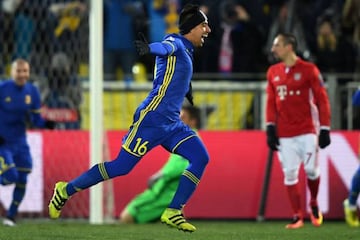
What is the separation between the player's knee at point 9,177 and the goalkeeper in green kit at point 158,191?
210 cm

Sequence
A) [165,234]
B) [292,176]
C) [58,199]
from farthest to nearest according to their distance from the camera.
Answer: [292,176] < [165,234] < [58,199]

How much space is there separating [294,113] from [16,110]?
353cm

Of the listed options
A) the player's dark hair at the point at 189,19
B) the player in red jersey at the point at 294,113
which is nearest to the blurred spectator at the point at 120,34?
the player in red jersey at the point at 294,113

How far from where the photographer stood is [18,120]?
14617 millimetres

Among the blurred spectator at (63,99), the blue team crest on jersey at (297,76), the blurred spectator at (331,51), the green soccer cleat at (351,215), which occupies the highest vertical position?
the blurred spectator at (331,51)

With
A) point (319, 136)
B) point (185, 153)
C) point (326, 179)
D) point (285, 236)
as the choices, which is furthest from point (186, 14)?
point (326, 179)

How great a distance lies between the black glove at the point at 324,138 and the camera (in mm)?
13773

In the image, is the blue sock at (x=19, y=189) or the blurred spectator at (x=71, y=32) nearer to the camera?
the blue sock at (x=19, y=189)

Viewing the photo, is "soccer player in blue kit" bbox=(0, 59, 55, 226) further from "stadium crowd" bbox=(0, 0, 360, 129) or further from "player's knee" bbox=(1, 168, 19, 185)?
"stadium crowd" bbox=(0, 0, 360, 129)

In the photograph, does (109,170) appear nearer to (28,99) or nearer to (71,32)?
(28,99)

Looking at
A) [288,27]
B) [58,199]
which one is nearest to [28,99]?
[58,199]

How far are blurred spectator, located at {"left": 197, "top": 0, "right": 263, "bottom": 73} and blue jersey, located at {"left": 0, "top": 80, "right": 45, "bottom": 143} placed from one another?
4.36 metres

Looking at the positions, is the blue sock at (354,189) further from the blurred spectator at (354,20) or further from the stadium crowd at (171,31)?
the blurred spectator at (354,20)

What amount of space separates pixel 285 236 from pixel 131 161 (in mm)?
1844
